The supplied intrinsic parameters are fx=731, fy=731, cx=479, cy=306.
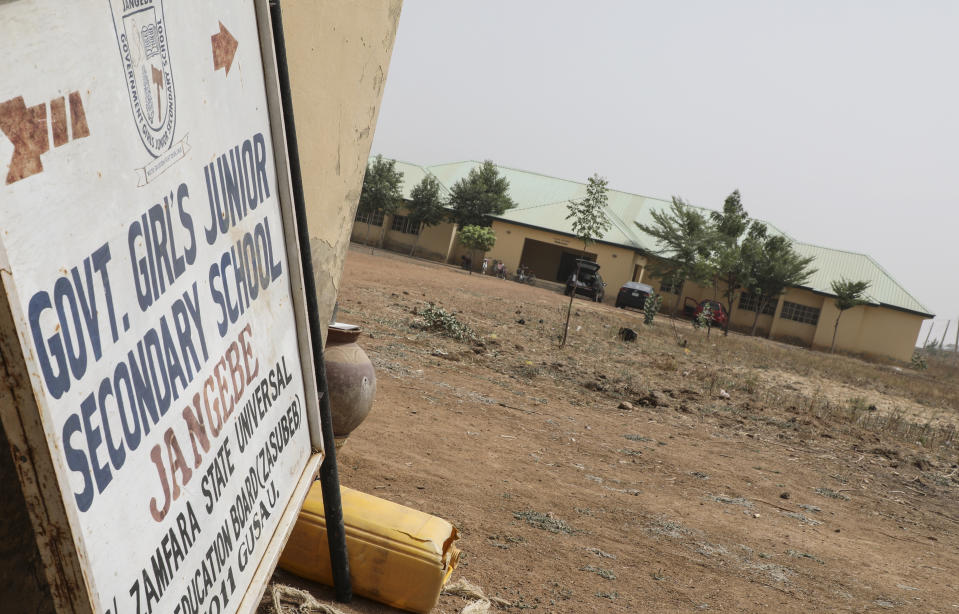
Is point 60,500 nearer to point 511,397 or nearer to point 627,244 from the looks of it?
point 511,397

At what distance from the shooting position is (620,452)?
7559mm

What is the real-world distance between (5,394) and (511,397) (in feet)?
26.8

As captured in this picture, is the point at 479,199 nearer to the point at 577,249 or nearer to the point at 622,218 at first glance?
the point at 577,249

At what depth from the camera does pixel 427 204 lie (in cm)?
4206

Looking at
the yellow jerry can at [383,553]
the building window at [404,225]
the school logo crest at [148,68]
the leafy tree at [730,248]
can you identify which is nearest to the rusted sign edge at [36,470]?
the school logo crest at [148,68]

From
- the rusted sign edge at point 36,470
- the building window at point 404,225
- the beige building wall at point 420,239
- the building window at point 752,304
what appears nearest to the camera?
the rusted sign edge at point 36,470

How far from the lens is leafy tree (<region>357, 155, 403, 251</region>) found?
41.5 m

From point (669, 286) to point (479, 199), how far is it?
11733mm

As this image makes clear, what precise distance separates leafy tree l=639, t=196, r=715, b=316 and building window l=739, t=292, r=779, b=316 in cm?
582

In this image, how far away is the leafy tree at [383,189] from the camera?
41.5 meters

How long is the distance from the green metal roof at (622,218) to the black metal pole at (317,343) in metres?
37.2

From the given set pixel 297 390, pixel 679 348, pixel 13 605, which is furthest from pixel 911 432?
pixel 13 605

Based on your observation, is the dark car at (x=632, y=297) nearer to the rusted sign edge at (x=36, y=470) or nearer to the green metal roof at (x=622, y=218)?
the green metal roof at (x=622, y=218)

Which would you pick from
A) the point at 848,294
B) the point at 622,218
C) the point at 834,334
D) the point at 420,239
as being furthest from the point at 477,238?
the point at 834,334
